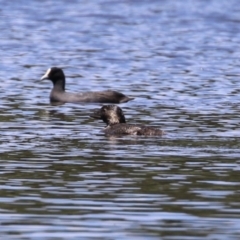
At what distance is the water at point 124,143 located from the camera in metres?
12.6

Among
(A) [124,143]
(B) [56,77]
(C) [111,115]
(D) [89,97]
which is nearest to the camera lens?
(A) [124,143]

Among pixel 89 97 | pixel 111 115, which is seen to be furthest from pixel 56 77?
pixel 111 115

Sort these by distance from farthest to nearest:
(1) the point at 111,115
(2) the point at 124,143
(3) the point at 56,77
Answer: (3) the point at 56,77 → (1) the point at 111,115 → (2) the point at 124,143

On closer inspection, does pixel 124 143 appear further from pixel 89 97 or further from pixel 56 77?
pixel 56 77

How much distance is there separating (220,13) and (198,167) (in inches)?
1604

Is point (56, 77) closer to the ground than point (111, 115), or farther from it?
closer to the ground

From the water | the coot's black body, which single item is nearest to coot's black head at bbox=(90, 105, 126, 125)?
the water

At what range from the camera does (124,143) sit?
19.0 metres

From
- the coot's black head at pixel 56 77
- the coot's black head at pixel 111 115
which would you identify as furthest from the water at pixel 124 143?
the coot's black head at pixel 56 77

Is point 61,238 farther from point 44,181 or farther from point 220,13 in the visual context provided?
point 220,13

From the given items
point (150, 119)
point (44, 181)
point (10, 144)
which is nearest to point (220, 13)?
point (150, 119)

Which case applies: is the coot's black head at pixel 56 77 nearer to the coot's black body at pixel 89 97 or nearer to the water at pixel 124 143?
the water at pixel 124 143

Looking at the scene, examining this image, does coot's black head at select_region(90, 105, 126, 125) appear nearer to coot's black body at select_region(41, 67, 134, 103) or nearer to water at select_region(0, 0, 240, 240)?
water at select_region(0, 0, 240, 240)

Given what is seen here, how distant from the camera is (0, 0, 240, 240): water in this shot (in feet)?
41.4
